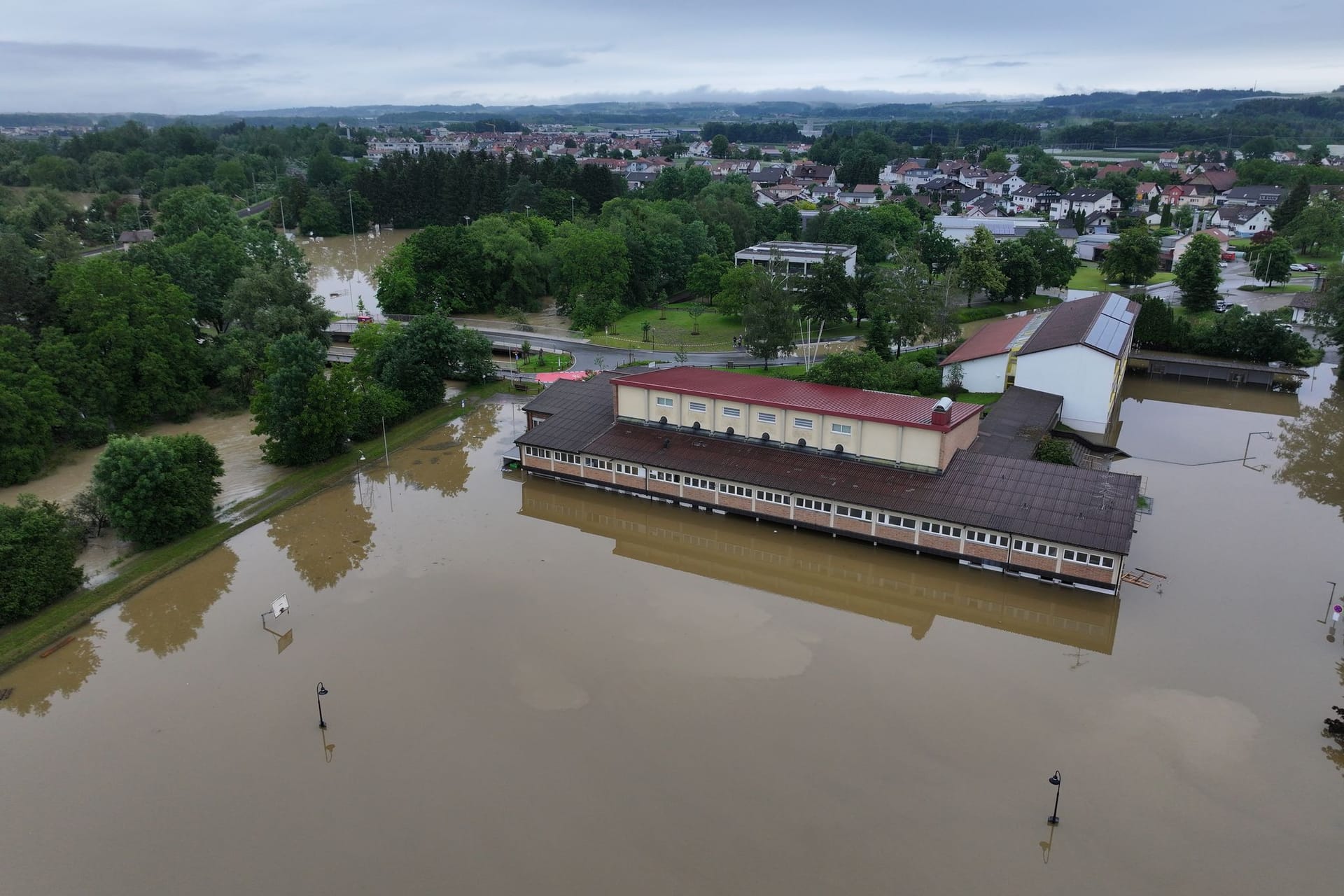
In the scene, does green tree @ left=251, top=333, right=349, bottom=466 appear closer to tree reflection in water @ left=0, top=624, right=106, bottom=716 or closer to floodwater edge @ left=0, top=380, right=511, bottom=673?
floodwater edge @ left=0, top=380, right=511, bottom=673

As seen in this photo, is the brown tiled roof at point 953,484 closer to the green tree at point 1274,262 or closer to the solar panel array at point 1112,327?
the solar panel array at point 1112,327

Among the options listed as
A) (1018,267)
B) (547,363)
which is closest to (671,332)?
(547,363)

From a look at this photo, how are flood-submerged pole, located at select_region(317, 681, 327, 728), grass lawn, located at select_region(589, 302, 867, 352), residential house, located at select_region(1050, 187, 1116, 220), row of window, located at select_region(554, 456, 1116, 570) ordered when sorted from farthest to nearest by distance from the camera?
residential house, located at select_region(1050, 187, 1116, 220), grass lawn, located at select_region(589, 302, 867, 352), row of window, located at select_region(554, 456, 1116, 570), flood-submerged pole, located at select_region(317, 681, 327, 728)

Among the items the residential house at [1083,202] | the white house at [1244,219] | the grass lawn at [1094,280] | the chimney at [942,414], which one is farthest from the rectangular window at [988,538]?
the residential house at [1083,202]

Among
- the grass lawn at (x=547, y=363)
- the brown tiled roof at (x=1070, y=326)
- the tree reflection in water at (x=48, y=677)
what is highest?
the brown tiled roof at (x=1070, y=326)

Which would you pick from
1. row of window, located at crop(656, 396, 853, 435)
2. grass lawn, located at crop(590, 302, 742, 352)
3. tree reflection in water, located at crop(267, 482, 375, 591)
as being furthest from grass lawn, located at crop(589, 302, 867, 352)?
tree reflection in water, located at crop(267, 482, 375, 591)

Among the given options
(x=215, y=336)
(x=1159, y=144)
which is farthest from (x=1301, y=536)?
(x=1159, y=144)

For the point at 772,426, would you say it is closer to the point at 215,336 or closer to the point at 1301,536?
the point at 1301,536
